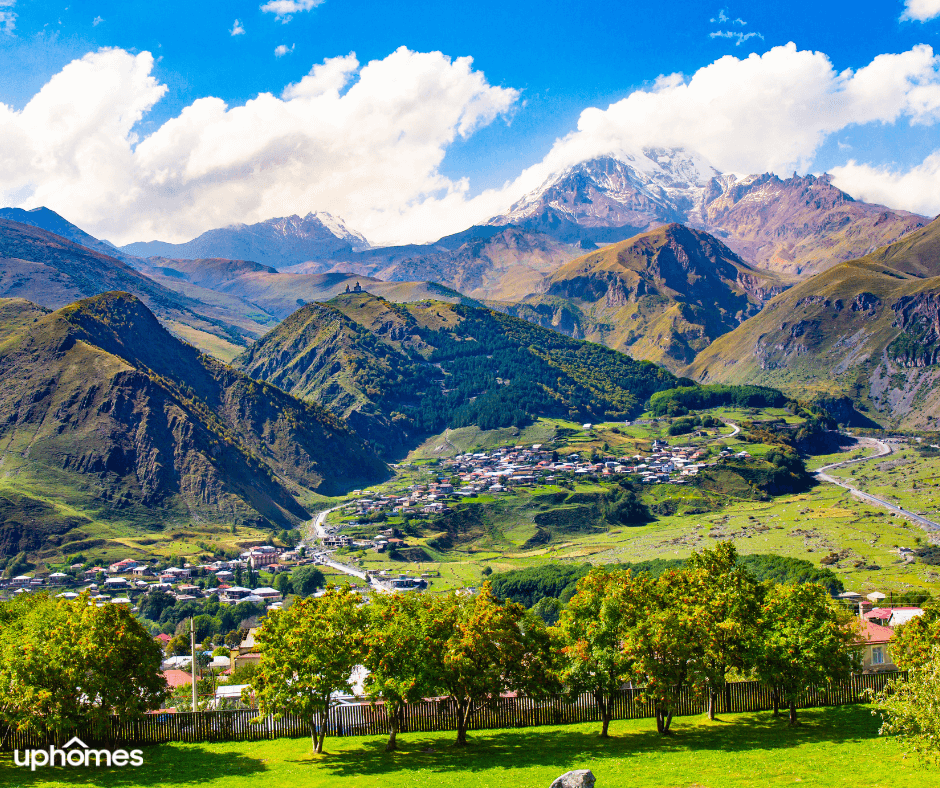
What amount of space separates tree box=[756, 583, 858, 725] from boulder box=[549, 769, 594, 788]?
867 inches

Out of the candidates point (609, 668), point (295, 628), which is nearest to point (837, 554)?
point (609, 668)

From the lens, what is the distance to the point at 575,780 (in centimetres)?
4144

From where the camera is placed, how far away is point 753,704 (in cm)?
6341

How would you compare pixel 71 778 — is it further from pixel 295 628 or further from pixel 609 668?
pixel 609 668

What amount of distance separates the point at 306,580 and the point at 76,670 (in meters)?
120

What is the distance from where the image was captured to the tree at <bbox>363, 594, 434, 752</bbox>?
181 feet

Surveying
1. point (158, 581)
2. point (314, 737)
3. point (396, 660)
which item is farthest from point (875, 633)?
point (158, 581)

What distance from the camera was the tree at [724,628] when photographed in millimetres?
58469

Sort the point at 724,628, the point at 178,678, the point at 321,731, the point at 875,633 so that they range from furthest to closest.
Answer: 1. the point at 178,678
2. the point at 875,633
3. the point at 724,628
4. the point at 321,731

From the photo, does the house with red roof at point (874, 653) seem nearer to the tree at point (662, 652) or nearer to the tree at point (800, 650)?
the tree at point (800, 650)

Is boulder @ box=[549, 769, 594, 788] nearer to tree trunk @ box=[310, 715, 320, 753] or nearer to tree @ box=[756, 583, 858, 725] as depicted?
tree trunk @ box=[310, 715, 320, 753]

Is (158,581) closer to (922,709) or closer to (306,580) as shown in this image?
(306,580)

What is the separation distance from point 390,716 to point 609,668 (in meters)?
14.4

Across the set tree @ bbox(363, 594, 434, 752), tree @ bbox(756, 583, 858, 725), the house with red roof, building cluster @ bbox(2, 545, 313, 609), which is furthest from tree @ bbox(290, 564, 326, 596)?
tree @ bbox(756, 583, 858, 725)
